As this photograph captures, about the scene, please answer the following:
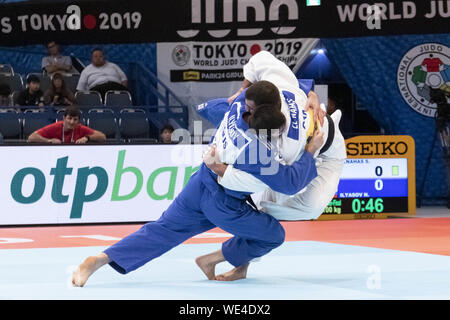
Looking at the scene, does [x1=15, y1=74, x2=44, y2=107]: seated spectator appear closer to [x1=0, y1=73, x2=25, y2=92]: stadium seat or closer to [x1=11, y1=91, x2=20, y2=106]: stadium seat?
[x1=11, y1=91, x2=20, y2=106]: stadium seat

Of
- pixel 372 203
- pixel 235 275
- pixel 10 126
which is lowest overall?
pixel 235 275

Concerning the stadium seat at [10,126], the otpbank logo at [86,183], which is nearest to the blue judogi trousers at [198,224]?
the otpbank logo at [86,183]

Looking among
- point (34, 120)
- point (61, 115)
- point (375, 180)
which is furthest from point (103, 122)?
point (375, 180)

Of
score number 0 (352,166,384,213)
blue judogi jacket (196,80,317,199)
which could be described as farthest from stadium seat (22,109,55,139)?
blue judogi jacket (196,80,317,199)

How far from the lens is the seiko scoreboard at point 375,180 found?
35.4ft

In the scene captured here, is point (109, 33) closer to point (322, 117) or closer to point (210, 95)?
point (210, 95)

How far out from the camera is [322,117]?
5.00 m

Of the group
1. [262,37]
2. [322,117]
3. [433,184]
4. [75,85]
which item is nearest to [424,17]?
[262,37]

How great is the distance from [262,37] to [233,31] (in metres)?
0.42

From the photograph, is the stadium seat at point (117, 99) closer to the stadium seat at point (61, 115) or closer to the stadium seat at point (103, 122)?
the stadium seat at point (103, 122)

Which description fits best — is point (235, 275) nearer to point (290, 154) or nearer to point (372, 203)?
point (290, 154)

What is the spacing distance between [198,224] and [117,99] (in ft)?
25.4

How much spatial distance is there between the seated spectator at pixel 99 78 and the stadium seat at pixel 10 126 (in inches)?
60.8

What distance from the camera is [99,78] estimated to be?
506 inches
